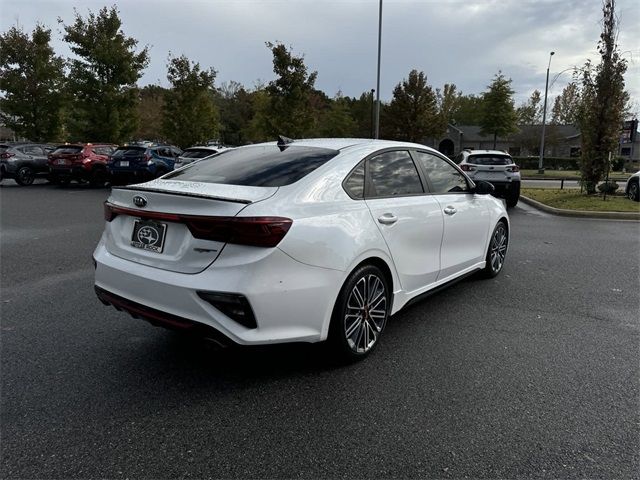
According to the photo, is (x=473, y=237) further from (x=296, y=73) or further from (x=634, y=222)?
(x=296, y=73)

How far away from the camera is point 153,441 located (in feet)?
8.21

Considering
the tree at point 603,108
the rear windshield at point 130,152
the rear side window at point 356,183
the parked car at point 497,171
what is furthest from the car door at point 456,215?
the rear windshield at point 130,152

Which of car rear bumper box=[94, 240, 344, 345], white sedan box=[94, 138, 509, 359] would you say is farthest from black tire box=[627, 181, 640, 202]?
car rear bumper box=[94, 240, 344, 345]

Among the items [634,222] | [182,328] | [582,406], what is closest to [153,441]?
[182,328]

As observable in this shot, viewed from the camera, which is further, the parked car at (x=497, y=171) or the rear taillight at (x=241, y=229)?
the parked car at (x=497, y=171)

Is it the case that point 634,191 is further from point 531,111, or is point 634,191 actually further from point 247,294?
point 531,111

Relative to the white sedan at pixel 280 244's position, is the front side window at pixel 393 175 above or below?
above

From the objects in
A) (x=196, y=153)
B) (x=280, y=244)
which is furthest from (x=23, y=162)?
(x=280, y=244)

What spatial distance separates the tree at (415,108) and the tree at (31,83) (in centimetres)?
2732

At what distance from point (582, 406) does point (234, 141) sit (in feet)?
209

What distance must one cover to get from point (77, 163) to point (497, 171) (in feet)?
49.0

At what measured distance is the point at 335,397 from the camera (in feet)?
9.72

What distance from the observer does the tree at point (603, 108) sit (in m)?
13.6

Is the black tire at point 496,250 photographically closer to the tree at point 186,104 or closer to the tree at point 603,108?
the tree at point 603,108
